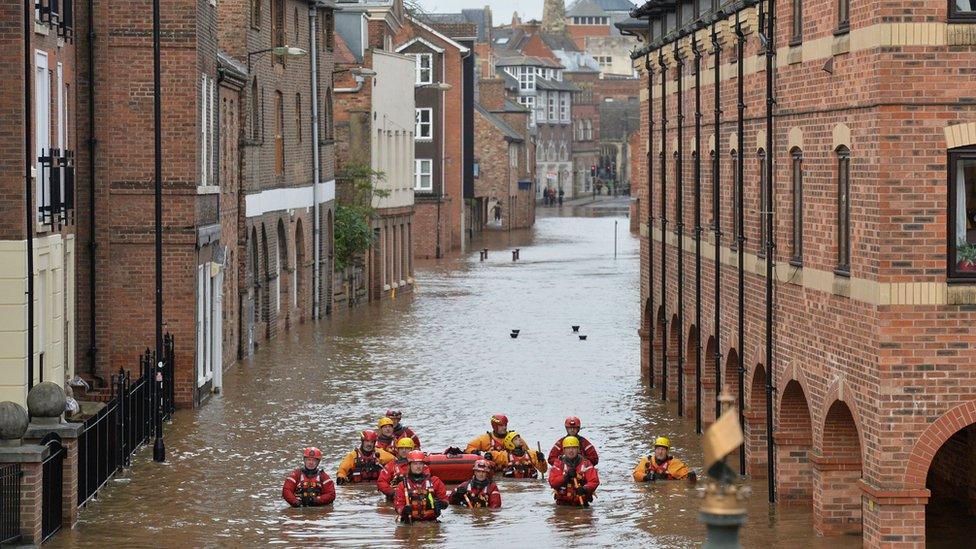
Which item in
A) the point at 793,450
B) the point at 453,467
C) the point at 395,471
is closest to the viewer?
the point at 793,450

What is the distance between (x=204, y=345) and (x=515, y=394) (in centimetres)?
579

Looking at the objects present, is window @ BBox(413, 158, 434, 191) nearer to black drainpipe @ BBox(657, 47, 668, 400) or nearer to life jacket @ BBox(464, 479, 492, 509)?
black drainpipe @ BBox(657, 47, 668, 400)

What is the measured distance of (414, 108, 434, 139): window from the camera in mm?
82750

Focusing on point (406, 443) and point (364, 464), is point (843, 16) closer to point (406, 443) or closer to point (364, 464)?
point (406, 443)

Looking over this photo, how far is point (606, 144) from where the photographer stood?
7101 inches

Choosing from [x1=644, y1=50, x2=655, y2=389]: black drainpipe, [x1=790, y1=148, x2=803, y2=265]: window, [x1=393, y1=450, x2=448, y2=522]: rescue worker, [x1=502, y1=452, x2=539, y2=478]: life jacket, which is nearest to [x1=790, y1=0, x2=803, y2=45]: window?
[x1=790, y1=148, x2=803, y2=265]: window

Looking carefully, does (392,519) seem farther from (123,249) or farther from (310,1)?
(310,1)

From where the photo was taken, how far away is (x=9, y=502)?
19.3 metres

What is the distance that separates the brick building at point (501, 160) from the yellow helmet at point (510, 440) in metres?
82.0

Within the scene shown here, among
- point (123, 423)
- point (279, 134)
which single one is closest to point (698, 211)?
point (123, 423)

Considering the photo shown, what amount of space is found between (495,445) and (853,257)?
27.0 feet

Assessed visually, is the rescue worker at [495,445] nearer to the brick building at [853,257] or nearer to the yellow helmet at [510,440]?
the yellow helmet at [510,440]

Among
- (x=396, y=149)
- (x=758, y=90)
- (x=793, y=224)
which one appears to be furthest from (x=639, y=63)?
(x=396, y=149)

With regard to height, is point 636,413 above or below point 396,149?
below
